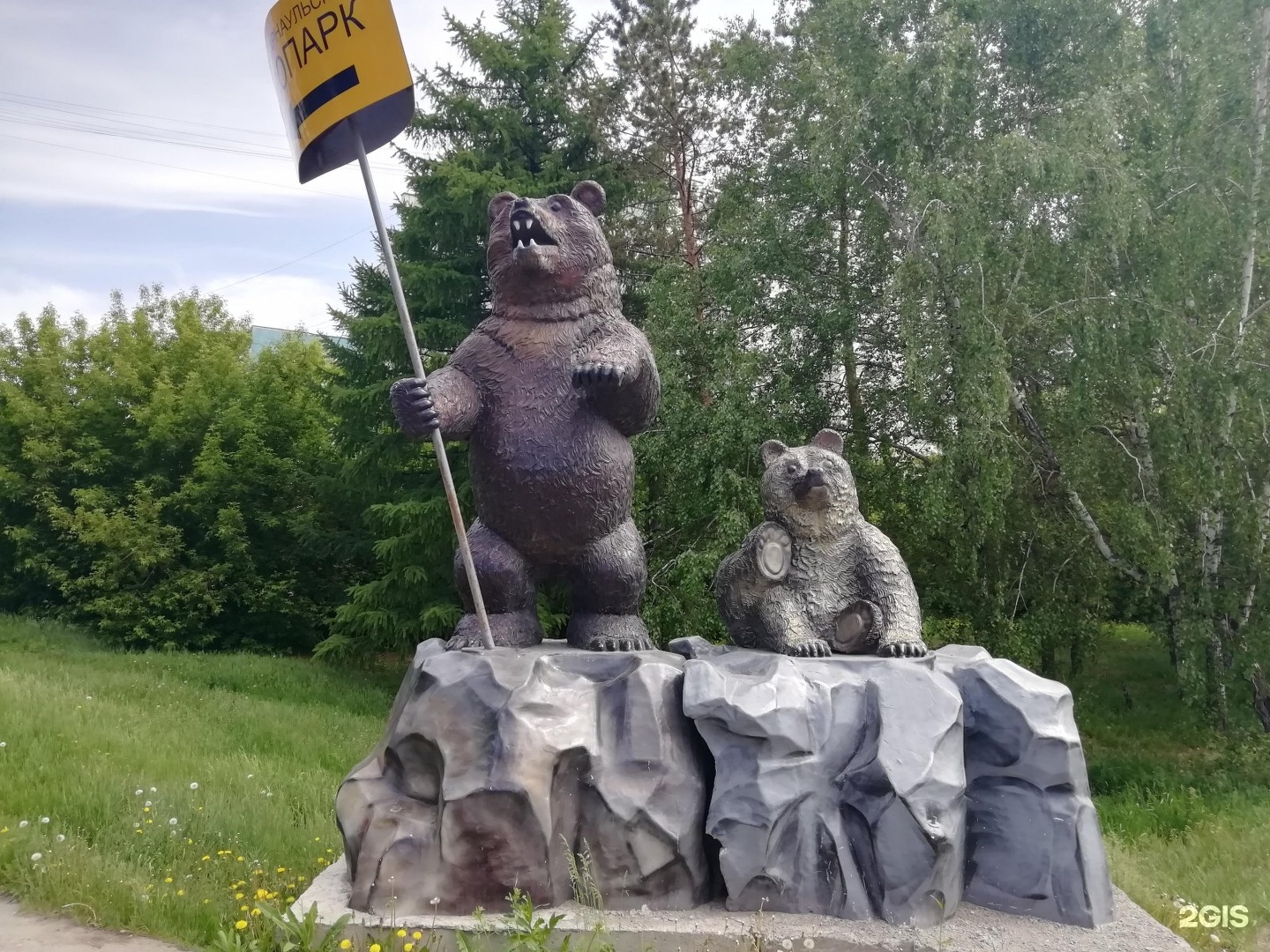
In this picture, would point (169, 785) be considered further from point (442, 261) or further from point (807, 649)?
point (442, 261)

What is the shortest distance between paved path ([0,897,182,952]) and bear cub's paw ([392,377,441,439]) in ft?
6.68

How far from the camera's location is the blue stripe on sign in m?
3.07

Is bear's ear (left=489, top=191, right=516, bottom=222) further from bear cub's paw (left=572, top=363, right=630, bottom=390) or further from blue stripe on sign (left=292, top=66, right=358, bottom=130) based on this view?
bear cub's paw (left=572, top=363, right=630, bottom=390)

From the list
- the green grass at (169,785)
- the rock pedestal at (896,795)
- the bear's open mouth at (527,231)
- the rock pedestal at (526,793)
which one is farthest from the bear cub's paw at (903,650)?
the green grass at (169,785)

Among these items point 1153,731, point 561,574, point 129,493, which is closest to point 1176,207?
point 1153,731

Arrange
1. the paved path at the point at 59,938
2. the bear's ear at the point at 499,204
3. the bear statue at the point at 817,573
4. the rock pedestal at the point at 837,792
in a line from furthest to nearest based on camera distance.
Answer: the bear's ear at the point at 499,204 → the bear statue at the point at 817,573 → the paved path at the point at 59,938 → the rock pedestal at the point at 837,792

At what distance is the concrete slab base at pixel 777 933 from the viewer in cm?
266

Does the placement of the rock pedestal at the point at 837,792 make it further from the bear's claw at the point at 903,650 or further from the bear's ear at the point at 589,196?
the bear's ear at the point at 589,196

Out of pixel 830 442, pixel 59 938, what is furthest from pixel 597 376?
pixel 59 938

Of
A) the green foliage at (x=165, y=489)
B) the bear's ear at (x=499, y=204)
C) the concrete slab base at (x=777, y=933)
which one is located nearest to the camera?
the concrete slab base at (x=777, y=933)

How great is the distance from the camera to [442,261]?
8812mm

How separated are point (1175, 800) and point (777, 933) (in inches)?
180

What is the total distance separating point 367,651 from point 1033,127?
8.21m

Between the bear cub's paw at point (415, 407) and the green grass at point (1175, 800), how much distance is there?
333 cm
